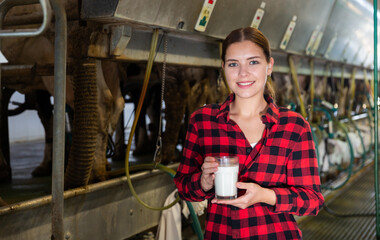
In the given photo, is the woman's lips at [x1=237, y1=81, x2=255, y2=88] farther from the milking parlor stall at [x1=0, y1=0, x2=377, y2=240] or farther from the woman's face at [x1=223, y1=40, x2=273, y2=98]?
the milking parlor stall at [x1=0, y1=0, x2=377, y2=240]

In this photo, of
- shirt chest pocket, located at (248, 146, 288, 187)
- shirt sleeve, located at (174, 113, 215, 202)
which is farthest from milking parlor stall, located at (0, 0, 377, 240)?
shirt chest pocket, located at (248, 146, 288, 187)

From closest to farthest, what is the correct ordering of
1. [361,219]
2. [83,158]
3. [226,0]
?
1. [83,158]
2. [226,0]
3. [361,219]

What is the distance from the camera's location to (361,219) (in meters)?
4.52

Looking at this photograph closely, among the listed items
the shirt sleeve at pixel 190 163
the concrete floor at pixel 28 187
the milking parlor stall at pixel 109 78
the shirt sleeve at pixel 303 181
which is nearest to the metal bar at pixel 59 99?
the milking parlor stall at pixel 109 78

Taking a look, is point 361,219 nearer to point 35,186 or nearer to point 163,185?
point 163,185

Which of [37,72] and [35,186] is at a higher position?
[37,72]

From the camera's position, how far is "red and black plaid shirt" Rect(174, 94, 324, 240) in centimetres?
154

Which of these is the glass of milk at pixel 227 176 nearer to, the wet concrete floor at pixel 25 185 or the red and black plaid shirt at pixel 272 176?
the red and black plaid shirt at pixel 272 176

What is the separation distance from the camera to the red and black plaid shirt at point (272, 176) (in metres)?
1.54

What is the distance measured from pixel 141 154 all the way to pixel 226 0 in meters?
2.24

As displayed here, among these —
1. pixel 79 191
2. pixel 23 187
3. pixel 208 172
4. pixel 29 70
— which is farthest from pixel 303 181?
pixel 23 187

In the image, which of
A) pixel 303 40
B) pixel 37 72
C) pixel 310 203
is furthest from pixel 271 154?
pixel 303 40

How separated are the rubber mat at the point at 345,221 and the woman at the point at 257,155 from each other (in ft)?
8.43

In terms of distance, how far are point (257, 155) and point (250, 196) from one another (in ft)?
0.62
